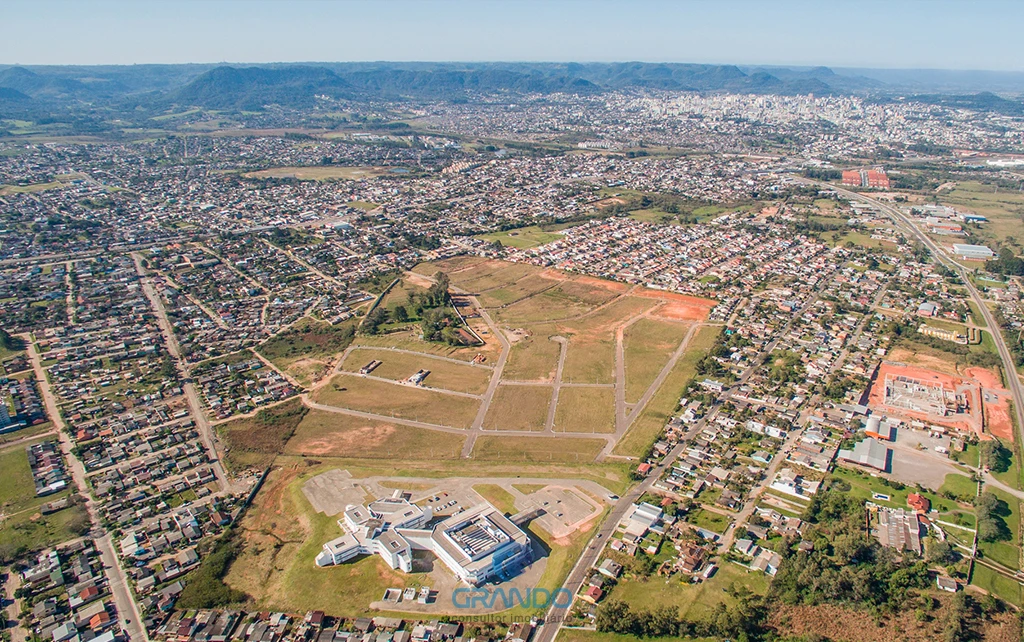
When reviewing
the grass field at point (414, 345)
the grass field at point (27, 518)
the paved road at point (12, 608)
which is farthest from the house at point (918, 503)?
the grass field at point (27, 518)

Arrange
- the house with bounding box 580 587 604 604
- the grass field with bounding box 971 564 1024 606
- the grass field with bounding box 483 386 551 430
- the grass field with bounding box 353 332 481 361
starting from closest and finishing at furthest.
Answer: the house with bounding box 580 587 604 604 < the grass field with bounding box 971 564 1024 606 < the grass field with bounding box 483 386 551 430 < the grass field with bounding box 353 332 481 361

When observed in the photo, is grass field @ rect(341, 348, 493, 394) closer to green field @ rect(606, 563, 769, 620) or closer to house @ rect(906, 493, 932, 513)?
green field @ rect(606, 563, 769, 620)

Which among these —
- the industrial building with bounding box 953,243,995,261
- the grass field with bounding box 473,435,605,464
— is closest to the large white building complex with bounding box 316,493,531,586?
the grass field with bounding box 473,435,605,464

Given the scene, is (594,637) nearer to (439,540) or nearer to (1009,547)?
(439,540)

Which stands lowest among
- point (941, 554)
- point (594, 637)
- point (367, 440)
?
point (594, 637)

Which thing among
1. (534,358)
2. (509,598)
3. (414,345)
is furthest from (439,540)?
(414,345)

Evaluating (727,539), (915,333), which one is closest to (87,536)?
(727,539)

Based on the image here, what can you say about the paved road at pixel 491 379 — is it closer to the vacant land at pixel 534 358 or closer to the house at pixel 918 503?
the vacant land at pixel 534 358
